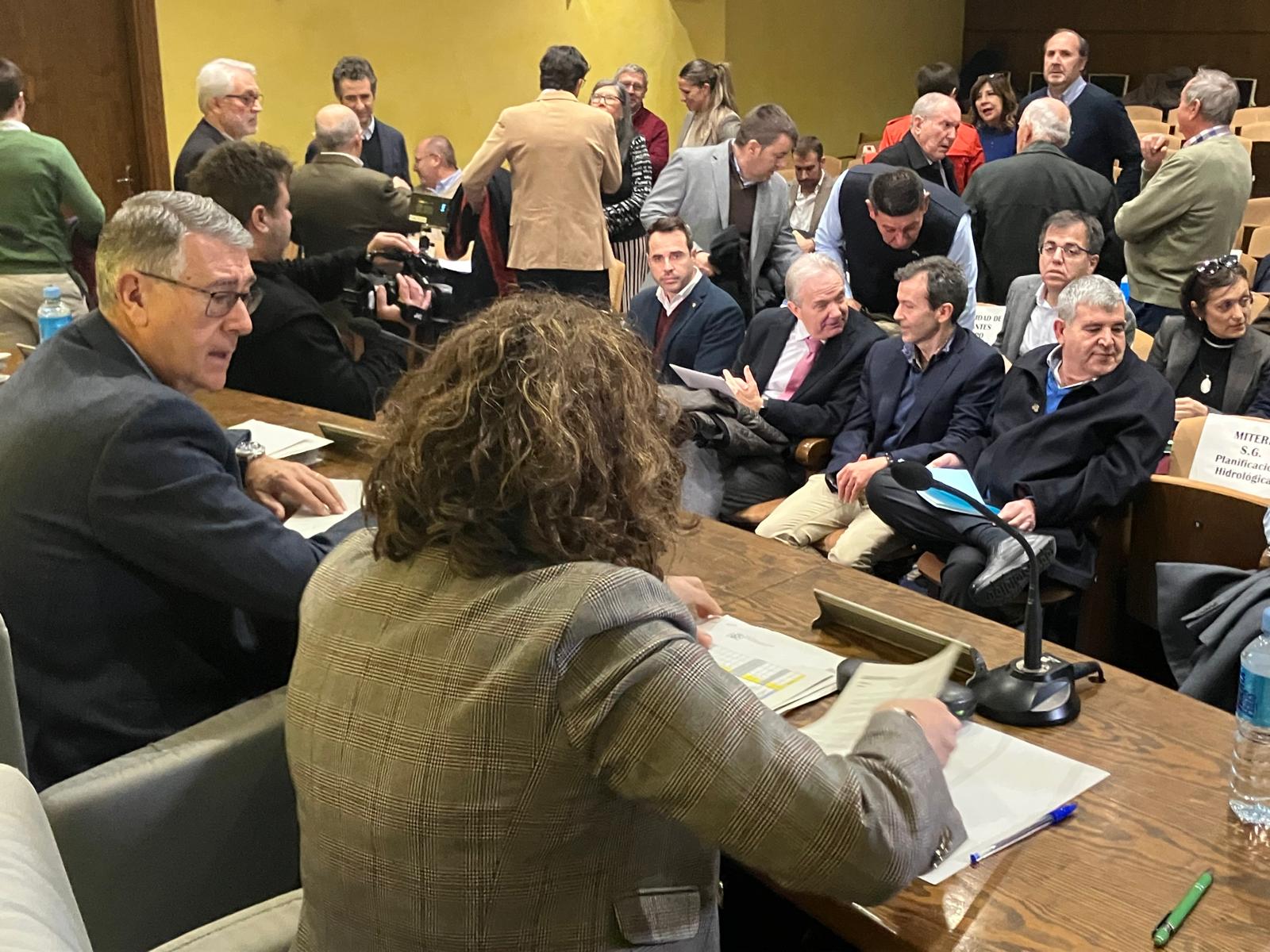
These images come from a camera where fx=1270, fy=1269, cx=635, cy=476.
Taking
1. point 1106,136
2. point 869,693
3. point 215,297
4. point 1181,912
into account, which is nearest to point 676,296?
point 215,297

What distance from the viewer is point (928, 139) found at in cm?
497

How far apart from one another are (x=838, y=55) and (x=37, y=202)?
24.7 ft

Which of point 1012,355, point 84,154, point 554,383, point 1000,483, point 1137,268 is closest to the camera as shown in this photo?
point 554,383

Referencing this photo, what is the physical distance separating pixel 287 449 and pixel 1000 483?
5.73ft

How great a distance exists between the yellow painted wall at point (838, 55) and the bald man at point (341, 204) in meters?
5.46

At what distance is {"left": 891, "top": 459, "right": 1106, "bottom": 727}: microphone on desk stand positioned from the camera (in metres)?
1.68

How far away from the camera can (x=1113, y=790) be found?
1528 mm

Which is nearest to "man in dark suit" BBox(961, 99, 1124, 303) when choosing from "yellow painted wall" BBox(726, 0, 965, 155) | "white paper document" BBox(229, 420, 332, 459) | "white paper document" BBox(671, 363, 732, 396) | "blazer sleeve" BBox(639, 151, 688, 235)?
"blazer sleeve" BBox(639, 151, 688, 235)

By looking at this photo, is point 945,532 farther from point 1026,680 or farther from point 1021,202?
point 1021,202

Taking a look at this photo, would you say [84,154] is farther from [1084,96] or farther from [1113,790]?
[1113,790]

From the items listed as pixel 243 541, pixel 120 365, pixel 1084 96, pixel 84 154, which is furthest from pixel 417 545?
pixel 84 154

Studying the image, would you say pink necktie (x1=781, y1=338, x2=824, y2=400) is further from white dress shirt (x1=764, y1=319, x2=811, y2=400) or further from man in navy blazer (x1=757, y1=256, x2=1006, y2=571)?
man in navy blazer (x1=757, y1=256, x2=1006, y2=571)

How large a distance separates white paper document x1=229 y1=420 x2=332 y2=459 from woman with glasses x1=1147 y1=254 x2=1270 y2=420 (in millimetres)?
2404

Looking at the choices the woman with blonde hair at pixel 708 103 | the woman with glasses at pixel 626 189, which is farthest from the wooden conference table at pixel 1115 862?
the woman with blonde hair at pixel 708 103
